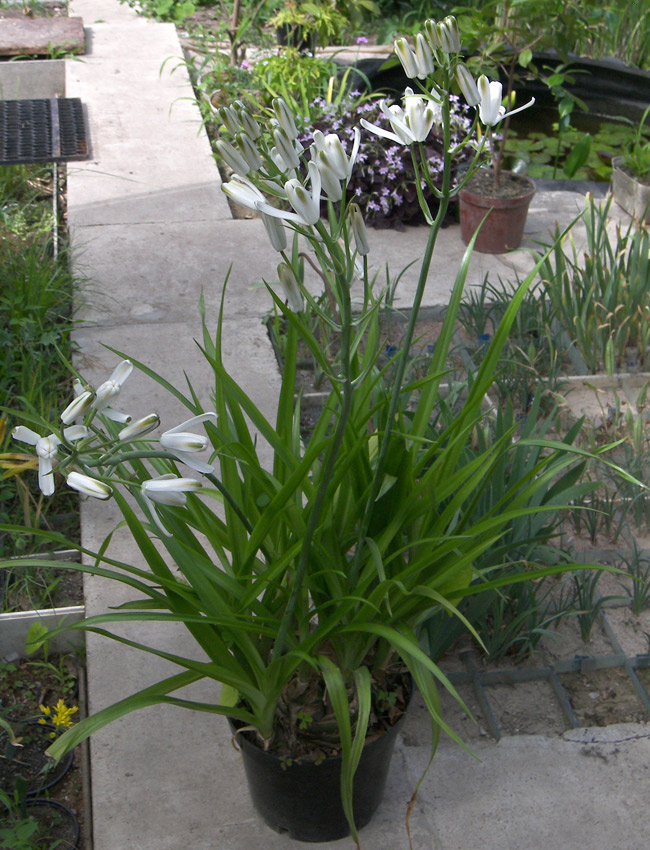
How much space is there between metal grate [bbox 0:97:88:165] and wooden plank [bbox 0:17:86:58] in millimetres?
797

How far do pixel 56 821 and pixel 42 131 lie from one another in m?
3.83

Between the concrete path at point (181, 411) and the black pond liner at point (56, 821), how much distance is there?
62mm

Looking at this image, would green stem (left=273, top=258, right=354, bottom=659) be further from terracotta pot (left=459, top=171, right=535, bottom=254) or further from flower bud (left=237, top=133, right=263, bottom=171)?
terracotta pot (left=459, top=171, right=535, bottom=254)

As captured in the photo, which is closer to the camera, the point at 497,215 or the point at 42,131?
the point at 497,215

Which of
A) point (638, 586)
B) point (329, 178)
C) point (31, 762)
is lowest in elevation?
point (31, 762)

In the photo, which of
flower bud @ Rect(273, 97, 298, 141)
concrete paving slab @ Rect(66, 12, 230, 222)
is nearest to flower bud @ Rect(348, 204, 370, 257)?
flower bud @ Rect(273, 97, 298, 141)

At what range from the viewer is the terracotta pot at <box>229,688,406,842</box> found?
162 centimetres

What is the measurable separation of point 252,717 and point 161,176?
11.0 feet

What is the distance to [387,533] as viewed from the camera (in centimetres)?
156

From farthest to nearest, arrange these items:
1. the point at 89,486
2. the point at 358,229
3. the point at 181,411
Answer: the point at 181,411, the point at 358,229, the point at 89,486


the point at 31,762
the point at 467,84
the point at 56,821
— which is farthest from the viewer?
the point at 31,762

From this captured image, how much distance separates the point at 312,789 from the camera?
1646mm

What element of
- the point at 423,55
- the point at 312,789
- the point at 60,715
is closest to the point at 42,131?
the point at 60,715

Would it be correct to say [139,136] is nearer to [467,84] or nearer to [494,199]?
[494,199]
